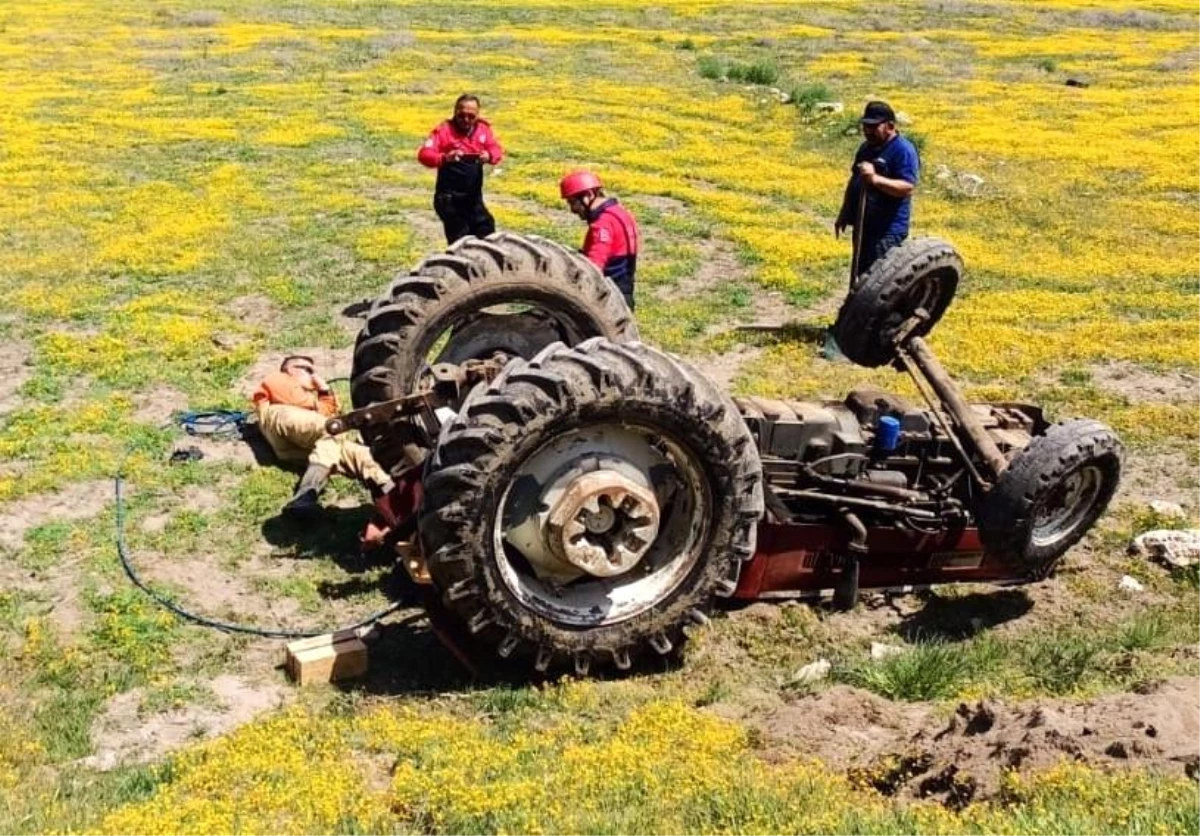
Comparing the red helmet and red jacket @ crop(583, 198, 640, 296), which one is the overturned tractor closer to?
the red helmet

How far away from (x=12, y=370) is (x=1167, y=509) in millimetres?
9920

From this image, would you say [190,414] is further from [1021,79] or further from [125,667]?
[1021,79]

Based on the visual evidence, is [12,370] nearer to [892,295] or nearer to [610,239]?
[610,239]

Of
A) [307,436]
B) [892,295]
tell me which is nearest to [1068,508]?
[892,295]

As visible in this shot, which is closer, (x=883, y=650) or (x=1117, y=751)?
(x=1117, y=751)

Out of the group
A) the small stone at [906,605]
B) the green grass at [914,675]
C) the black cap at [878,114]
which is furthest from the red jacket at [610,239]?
the green grass at [914,675]

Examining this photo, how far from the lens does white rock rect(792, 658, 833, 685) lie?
22.7 ft

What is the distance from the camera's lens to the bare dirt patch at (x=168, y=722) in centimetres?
613

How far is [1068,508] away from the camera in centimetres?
778

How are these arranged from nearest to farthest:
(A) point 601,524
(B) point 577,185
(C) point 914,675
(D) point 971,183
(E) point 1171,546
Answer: (A) point 601,524, (C) point 914,675, (E) point 1171,546, (B) point 577,185, (D) point 971,183

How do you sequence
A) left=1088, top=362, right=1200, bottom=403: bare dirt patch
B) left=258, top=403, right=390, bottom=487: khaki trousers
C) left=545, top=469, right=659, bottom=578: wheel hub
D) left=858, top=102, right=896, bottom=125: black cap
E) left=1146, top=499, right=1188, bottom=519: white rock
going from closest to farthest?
left=545, top=469, right=659, bottom=578: wheel hub < left=258, top=403, right=390, bottom=487: khaki trousers < left=1146, top=499, right=1188, bottom=519: white rock < left=858, top=102, right=896, bottom=125: black cap < left=1088, top=362, right=1200, bottom=403: bare dirt patch

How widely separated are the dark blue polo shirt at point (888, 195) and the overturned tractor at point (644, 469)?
4.09m

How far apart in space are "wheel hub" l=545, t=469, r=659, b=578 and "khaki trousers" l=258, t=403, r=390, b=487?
2475 mm

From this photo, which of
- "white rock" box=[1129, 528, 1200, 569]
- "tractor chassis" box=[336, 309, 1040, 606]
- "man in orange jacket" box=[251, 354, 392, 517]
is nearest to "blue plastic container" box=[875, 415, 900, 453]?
"tractor chassis" box=[336, 309, 1040, 606]
